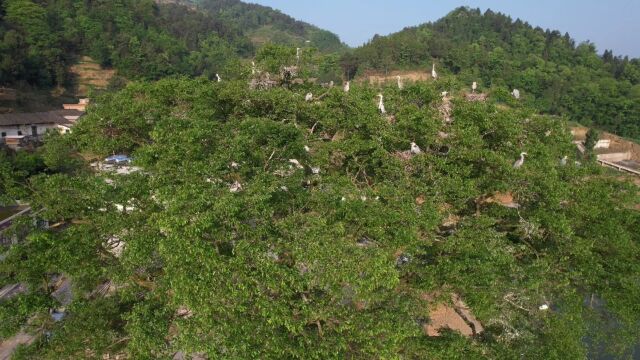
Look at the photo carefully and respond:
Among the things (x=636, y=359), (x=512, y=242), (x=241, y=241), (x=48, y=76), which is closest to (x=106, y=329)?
(x=241, y=241)

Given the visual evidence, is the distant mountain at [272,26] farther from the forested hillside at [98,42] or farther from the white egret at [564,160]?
the white egret at [564,160]

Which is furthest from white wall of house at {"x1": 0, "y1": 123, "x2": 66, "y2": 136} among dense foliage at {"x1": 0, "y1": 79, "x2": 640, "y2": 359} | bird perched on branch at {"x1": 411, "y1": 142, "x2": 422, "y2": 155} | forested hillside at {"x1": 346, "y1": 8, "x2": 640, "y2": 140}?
forested hillside at {"x1": 346, "y1": 8, "x2": 640, "y2": 140}

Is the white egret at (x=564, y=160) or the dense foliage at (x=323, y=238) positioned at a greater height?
the white egret at (x=564, y=160)

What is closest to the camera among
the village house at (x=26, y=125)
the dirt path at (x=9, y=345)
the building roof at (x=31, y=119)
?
the dirt path at (x=9, y=345)

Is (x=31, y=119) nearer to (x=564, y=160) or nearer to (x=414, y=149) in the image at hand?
(x=414, y=149)

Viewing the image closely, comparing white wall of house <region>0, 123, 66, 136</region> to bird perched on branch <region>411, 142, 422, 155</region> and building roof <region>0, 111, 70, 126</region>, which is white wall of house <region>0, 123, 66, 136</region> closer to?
building roof <region>0, 111, 70, 126</region>

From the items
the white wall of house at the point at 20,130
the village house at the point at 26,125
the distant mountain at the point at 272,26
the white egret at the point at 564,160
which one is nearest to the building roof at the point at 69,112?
the village house at the point at 26,125
